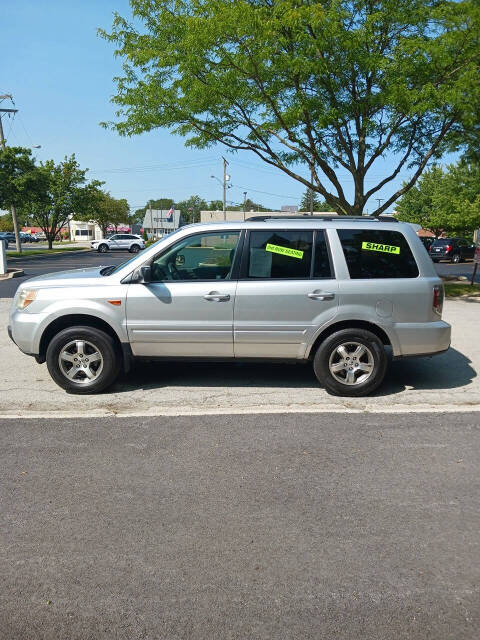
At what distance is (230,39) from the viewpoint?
40.3 ft

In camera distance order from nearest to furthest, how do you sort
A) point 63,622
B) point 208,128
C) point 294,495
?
point 63,622
point 294,495
point 208,128

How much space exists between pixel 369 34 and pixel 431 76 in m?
1.85

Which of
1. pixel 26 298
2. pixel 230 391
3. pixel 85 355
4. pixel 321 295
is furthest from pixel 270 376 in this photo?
pixel 26 298

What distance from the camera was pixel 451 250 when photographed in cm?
3341

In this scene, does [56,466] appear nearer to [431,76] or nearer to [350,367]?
[350,367]

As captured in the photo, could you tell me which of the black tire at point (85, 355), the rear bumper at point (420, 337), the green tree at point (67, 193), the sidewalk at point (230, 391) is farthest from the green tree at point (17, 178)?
the rear bumper at point (420, 337)

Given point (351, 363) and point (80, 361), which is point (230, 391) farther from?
point (80, 361)

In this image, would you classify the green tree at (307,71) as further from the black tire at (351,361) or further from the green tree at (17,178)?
the green tree at (17,178)

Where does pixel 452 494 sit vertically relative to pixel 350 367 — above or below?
below

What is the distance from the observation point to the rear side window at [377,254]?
5.64 meters

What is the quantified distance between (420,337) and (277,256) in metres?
1.75

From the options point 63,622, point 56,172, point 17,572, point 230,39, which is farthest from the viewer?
point 56,172

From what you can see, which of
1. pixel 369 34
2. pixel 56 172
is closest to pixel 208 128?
pixel 369 34

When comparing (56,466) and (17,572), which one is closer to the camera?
(17,572)
